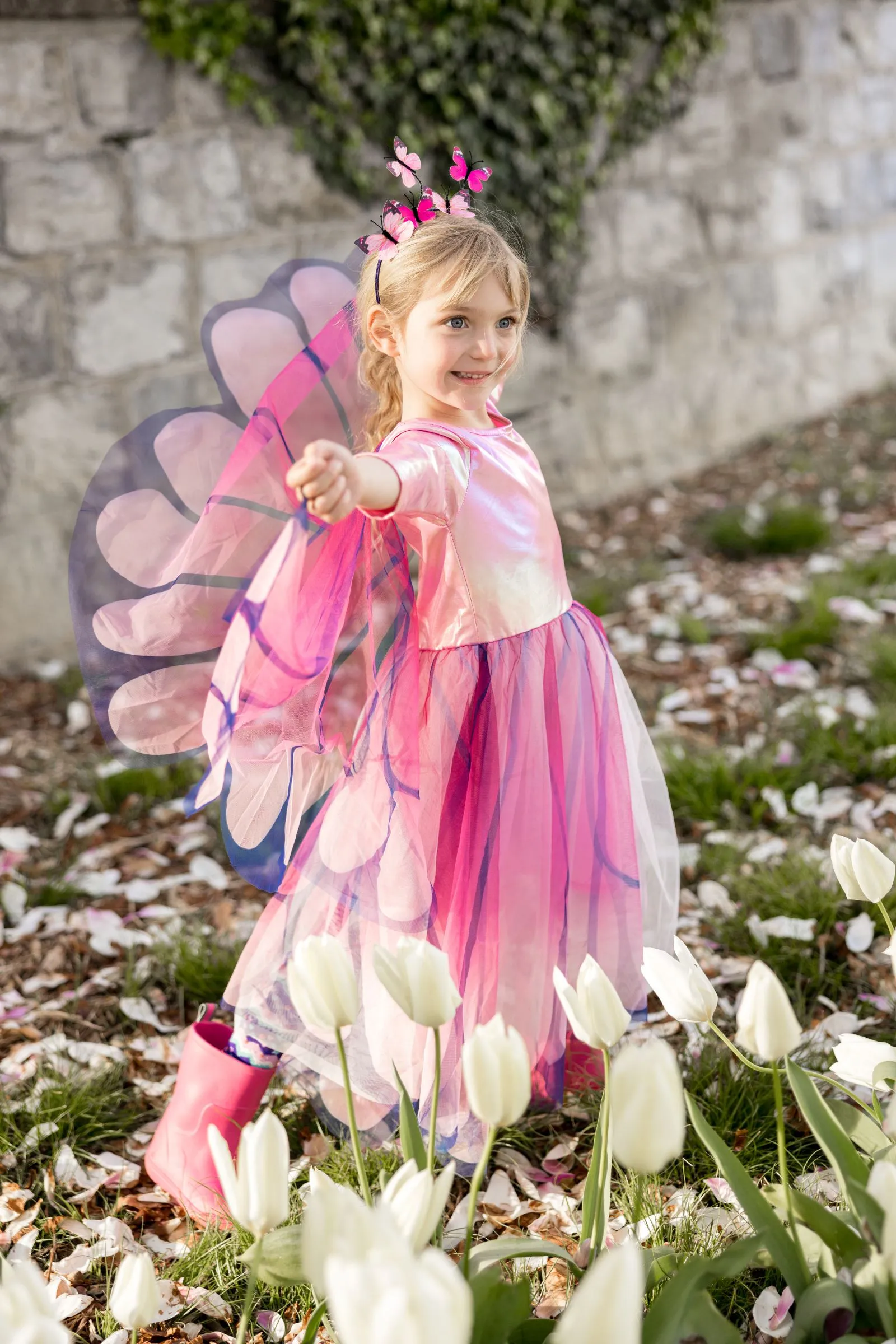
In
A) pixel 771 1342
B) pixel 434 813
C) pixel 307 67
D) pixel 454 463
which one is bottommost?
pixel 771 1342

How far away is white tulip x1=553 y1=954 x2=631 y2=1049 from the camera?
3.15 feet

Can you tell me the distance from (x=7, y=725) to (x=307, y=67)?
6.39 feet

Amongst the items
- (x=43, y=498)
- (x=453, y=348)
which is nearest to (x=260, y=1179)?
(x=453, y=348)

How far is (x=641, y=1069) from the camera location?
0.78 meters

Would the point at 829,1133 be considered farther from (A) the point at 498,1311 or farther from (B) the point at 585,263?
(B) the point at 585,263

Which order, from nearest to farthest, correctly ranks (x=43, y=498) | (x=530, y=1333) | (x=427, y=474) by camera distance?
(x=530, y=1333) < (x=427, y=474) < (x=43, y=498)

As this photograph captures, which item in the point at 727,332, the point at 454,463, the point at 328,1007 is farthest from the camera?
the point at 727,332

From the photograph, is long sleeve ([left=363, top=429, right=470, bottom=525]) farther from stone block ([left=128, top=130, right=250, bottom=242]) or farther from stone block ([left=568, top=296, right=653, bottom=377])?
stone block ([left=568, top=296, right=653, bottom=377])

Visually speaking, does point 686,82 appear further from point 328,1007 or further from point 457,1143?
point 328,1007

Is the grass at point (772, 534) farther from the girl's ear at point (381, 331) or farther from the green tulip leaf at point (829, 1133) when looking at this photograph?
the green tulip leaf at point (829, 1133)

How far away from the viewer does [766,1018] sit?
2.94 ft

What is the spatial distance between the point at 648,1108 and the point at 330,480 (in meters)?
0.61

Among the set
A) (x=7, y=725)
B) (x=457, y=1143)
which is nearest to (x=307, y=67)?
(x=7, y=725)

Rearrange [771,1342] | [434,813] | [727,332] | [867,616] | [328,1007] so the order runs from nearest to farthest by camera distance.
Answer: [328,1007], [771,1342], [434,813], [867,616], [727,332]
